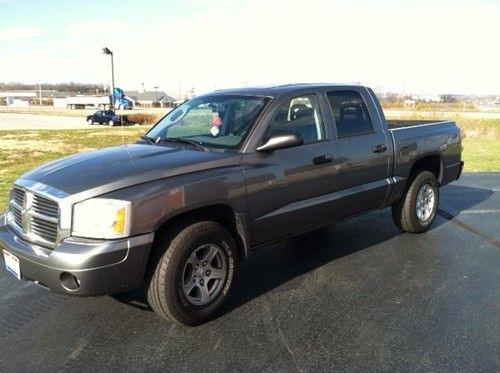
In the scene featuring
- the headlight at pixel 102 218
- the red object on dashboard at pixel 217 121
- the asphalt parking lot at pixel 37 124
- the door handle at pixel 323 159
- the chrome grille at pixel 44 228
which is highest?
the red object on dashboard at pixel 217 121

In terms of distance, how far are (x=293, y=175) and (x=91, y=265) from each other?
6.26 ft

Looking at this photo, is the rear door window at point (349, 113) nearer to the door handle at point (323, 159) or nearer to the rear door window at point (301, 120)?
the rear door window at point (301, 120)

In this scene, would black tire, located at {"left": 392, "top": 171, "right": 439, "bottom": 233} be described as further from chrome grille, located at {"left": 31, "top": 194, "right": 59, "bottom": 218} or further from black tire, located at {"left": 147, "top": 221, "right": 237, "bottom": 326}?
chrome grille, located at {"left": 31, "top": 194, "right": 59, "bottom": 218}

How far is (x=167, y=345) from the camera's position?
354 cm

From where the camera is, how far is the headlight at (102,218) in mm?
3371

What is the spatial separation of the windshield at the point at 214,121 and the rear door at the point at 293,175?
221mm

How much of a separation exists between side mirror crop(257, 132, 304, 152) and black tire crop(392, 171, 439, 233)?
8.05 ft

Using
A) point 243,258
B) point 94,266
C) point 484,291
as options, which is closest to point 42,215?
point 94,266

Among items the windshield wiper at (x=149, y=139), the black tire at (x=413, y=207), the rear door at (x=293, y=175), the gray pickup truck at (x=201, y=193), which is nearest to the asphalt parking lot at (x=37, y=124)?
the windshield wiper at (x=149, y=139)

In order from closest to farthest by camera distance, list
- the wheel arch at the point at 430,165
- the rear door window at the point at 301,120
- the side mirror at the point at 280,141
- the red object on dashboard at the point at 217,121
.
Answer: the side mirror at the point at 280,141, the rear door window at the point at 301,120, the red object on dashboard at the point at 217,121, the wheel arch at the point at 430,165

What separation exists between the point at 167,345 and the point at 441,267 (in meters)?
2.98

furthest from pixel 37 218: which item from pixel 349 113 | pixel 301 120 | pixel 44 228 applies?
pixel 349 113

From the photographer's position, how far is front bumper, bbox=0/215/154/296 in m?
3.31

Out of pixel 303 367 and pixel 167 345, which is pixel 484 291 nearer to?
pixel 303 367
